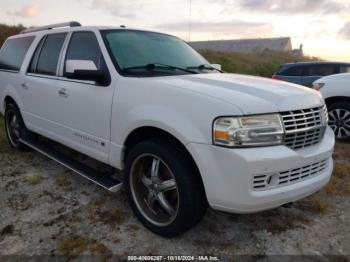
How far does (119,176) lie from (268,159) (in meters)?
2.50

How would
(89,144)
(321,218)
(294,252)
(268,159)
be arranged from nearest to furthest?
1. (268,159)
2. (294,252)
3. (321,218)
4. (89,144)

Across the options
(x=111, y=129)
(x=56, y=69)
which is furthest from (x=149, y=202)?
(x=56, y=69)

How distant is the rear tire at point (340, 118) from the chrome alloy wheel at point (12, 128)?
528 cm

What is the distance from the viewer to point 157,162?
2.99 meters

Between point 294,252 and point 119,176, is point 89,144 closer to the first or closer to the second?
point 119,176

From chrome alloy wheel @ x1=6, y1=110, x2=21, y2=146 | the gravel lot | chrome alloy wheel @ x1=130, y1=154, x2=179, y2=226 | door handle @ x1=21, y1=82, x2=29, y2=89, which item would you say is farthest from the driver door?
chrome alloy wheel @ x1=6, y1=110, x2=21, y2=146

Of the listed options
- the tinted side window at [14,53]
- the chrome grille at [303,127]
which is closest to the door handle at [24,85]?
the tinted side window at [14,53]

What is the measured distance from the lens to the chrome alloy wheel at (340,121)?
5.99 m

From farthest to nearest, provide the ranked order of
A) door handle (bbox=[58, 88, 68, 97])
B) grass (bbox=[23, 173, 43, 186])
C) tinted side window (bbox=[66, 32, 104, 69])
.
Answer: grass (bbox=[23, 173, 43, 186]), door handle (bbox=[58, 88, 68, 97]), tinted side window (bbox=[66, 32, 104, 69])

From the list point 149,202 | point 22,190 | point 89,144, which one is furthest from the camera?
point 22,190

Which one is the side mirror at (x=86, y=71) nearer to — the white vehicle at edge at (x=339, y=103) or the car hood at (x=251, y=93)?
the car hood at (x=251, y=93)

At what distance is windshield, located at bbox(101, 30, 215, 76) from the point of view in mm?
3396

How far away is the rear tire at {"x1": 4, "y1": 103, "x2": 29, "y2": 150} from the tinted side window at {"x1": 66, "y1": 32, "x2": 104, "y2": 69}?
1.74m

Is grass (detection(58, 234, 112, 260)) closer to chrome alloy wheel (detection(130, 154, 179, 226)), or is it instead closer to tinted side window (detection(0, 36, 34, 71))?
chrome alloy wheel (detection(130, 154, 179, 226))
